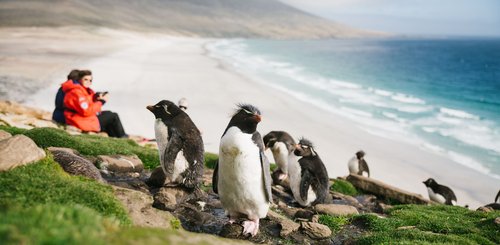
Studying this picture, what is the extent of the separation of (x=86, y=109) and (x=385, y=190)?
1067cm

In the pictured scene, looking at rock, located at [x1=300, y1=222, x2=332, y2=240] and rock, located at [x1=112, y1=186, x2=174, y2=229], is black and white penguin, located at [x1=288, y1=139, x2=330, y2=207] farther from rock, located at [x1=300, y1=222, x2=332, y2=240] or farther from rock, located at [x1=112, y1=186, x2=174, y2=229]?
rock, located at [x1=112, y1=186, x2=174, y2=229]

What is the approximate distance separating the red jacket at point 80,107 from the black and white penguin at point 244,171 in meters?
8.92

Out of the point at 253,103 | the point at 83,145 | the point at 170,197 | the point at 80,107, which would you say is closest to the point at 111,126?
the point at 80,107

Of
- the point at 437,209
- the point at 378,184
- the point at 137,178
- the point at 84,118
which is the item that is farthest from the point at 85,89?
the point at 437,209

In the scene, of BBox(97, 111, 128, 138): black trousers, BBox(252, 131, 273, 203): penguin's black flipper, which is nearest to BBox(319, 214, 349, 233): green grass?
BBox(252, 131, 273, 203): penguin's black flipper

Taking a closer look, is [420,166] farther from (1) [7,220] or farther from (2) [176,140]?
(1) [7,220]

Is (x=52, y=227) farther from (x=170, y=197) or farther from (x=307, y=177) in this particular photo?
(x=307, y=177)

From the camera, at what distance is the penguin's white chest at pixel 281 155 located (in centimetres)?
1281

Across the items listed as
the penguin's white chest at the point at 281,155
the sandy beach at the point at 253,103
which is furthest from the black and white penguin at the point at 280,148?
the sandy beach at the point at 253,103

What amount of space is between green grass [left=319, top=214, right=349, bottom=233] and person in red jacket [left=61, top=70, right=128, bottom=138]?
9.65 metres

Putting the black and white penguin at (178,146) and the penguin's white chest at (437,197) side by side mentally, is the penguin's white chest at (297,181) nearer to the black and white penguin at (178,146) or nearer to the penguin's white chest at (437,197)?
the black and white penguin at (178,146)

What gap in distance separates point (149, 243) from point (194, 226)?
11.5ft

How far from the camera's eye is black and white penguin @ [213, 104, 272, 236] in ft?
22.4

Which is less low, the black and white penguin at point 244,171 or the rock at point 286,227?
the black and white penguin at point 244,171
